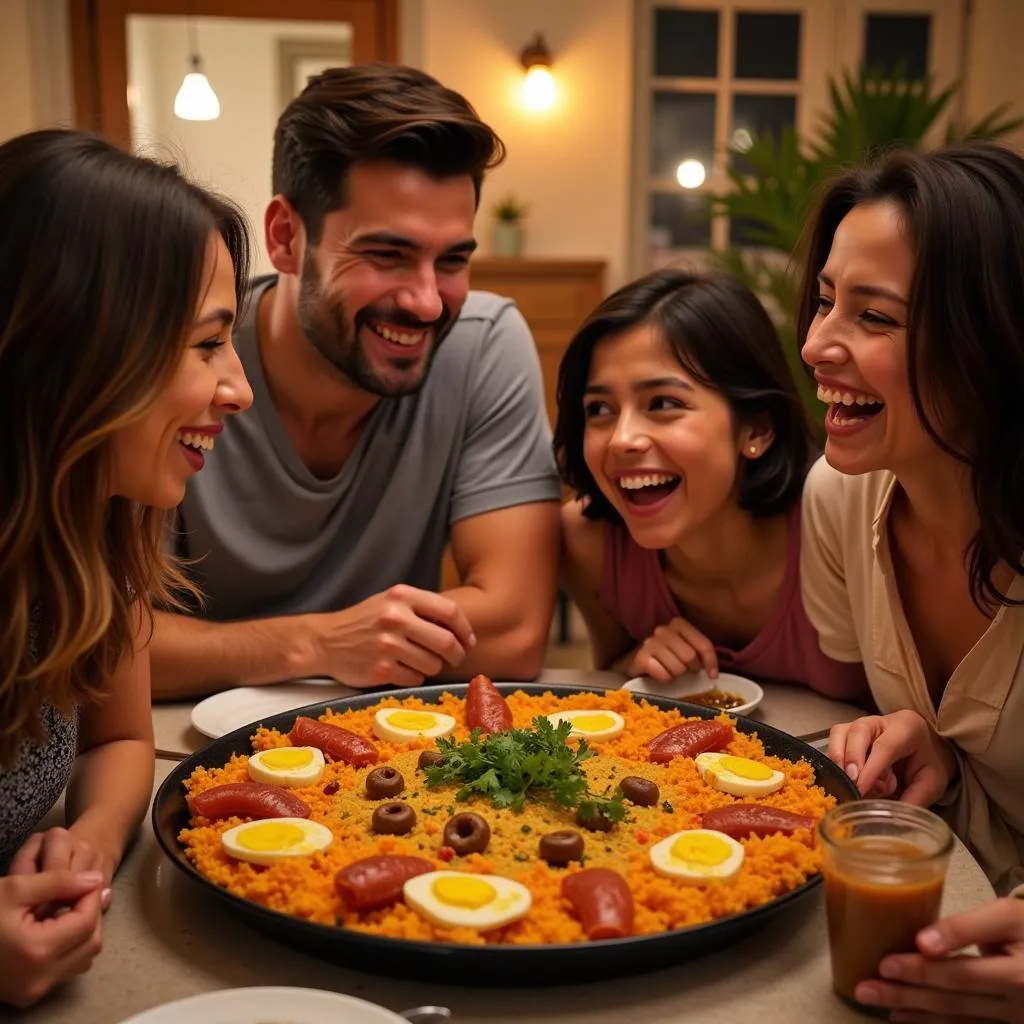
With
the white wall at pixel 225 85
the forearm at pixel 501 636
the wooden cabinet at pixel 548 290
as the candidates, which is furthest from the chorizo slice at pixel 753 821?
the white wall at pixel 225 85

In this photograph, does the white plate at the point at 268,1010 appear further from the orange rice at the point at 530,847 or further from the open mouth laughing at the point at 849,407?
the open mouth laughing at the point at 849,407

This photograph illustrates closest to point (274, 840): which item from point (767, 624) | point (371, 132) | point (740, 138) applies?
point (767, 624)

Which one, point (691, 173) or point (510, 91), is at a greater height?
point (510, 91)

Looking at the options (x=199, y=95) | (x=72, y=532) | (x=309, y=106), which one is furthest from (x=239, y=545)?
(x=199, y=95)

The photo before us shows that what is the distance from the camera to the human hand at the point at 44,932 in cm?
105

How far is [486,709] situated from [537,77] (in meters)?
5.20

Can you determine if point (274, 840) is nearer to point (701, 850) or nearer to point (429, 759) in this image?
point (429, 759)

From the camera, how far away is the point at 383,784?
1.48 meters

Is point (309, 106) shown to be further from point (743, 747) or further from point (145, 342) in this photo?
point (743, 747)

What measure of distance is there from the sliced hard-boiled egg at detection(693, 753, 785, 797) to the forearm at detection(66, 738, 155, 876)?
0.75 meters

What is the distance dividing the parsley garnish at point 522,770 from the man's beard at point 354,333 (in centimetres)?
110

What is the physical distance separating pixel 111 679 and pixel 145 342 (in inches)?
19.7

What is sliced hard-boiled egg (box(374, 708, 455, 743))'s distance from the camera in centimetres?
171

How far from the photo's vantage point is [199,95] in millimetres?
5848
